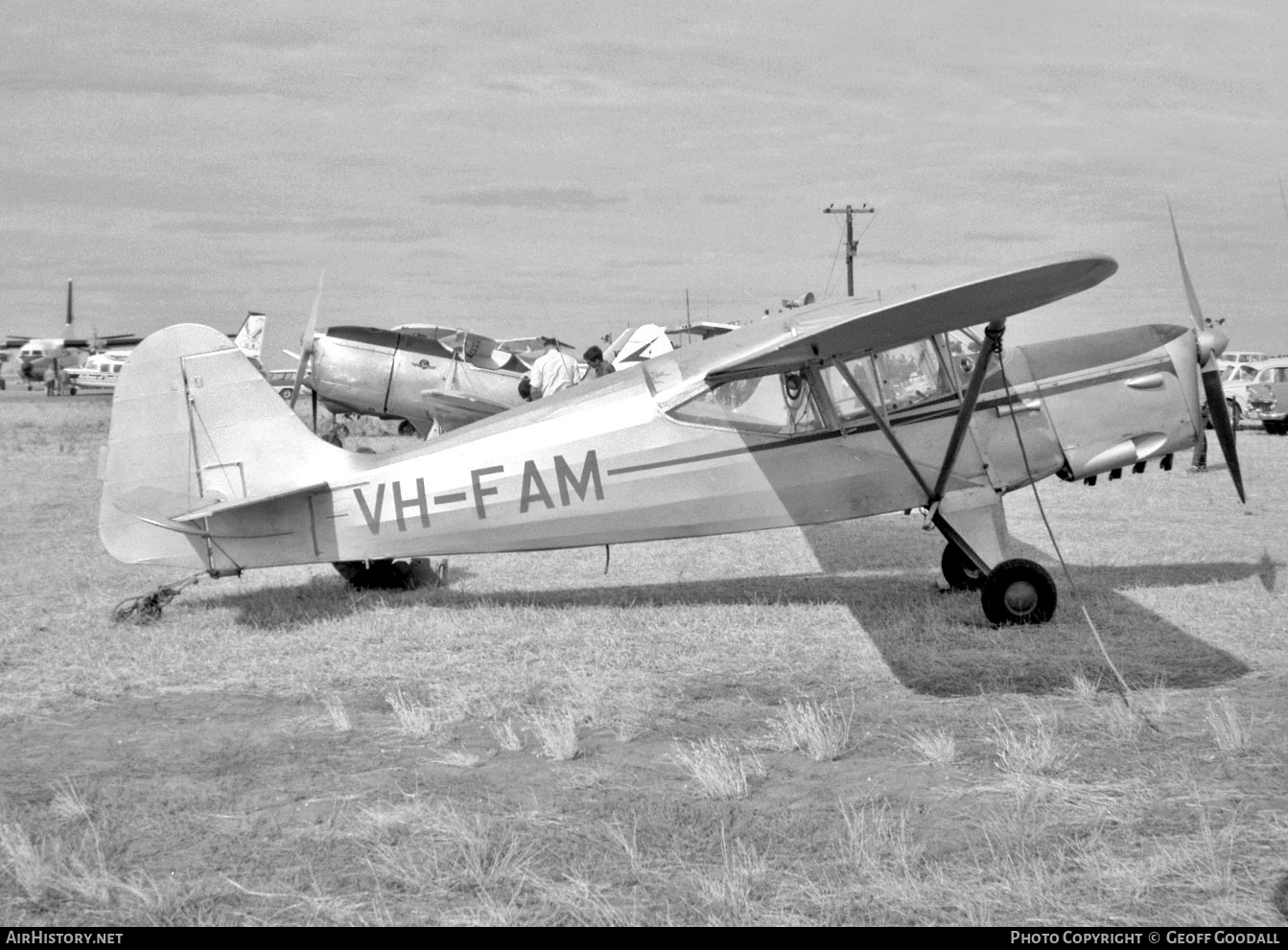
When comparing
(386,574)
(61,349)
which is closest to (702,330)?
(386,574)

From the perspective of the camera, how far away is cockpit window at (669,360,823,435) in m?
7.87

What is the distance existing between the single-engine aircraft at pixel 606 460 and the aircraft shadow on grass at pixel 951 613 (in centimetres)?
55

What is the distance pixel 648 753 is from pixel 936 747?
1186mm

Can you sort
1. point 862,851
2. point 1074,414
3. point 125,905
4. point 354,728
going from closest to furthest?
point 125,905, point 862,851, point 354,728, point 1074,414

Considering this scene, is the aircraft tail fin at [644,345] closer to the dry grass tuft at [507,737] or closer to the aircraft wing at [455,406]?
the aircraft wing at [455,406]

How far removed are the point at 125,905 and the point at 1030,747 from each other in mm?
3325

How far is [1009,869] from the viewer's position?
3.77 m

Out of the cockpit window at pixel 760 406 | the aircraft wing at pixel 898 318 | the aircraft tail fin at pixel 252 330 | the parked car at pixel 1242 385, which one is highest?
the aircraft wing at pixel 898 318

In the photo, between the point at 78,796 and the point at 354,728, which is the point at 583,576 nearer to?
the point at 354,728

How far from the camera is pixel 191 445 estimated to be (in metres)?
7.86

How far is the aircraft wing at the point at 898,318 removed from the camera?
240 inches

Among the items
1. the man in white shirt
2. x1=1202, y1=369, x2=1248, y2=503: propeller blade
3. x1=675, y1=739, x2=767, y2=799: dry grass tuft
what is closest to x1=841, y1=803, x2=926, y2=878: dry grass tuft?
x1=675, y1=739, x2=767, y2=799: dry grass tuft

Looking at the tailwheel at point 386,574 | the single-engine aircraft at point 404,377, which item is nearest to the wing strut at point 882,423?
the tailwheel at point 386,574

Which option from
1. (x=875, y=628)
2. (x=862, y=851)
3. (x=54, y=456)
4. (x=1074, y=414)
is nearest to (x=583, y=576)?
(x=875, y=628)
